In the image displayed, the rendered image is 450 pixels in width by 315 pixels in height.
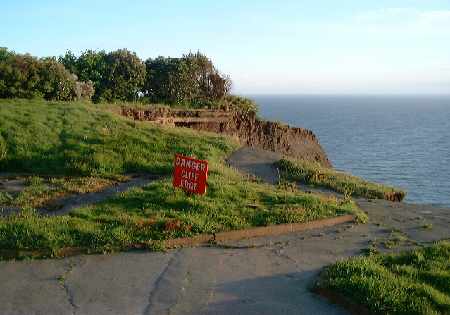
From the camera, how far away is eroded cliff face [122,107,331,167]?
75.9 ft

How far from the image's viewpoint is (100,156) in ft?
48.6

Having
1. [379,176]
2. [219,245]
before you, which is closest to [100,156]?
[219,245]

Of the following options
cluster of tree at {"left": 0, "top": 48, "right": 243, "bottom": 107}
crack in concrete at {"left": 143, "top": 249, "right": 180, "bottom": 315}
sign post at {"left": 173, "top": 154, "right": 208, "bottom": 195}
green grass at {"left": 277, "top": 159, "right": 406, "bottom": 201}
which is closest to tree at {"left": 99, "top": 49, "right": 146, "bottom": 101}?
cluster of tree at {"left": 0, "top": 48, "right": 243, "bottom": 107}

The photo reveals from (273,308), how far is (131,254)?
2.55m

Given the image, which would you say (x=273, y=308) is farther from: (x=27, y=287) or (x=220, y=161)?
(x=220, y=161)

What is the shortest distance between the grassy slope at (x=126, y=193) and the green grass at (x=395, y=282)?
241cm

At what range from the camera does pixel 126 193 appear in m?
11.3

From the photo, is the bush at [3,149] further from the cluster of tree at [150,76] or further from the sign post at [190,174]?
the cluster of tree at [150,76]

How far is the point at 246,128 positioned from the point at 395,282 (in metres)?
18.2

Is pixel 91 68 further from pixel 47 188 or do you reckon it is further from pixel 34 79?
pixel 47 188

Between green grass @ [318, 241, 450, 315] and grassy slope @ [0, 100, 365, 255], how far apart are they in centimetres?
241

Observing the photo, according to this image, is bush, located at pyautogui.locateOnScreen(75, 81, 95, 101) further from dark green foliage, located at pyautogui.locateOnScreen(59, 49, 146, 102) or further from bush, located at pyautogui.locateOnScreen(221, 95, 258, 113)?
bush, located at pyautogui.locateOnScreen(221, 95, 258, 113)

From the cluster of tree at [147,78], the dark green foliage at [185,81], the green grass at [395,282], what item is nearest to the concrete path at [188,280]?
the green grass at [395,282]

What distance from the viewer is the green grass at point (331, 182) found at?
575 inches
